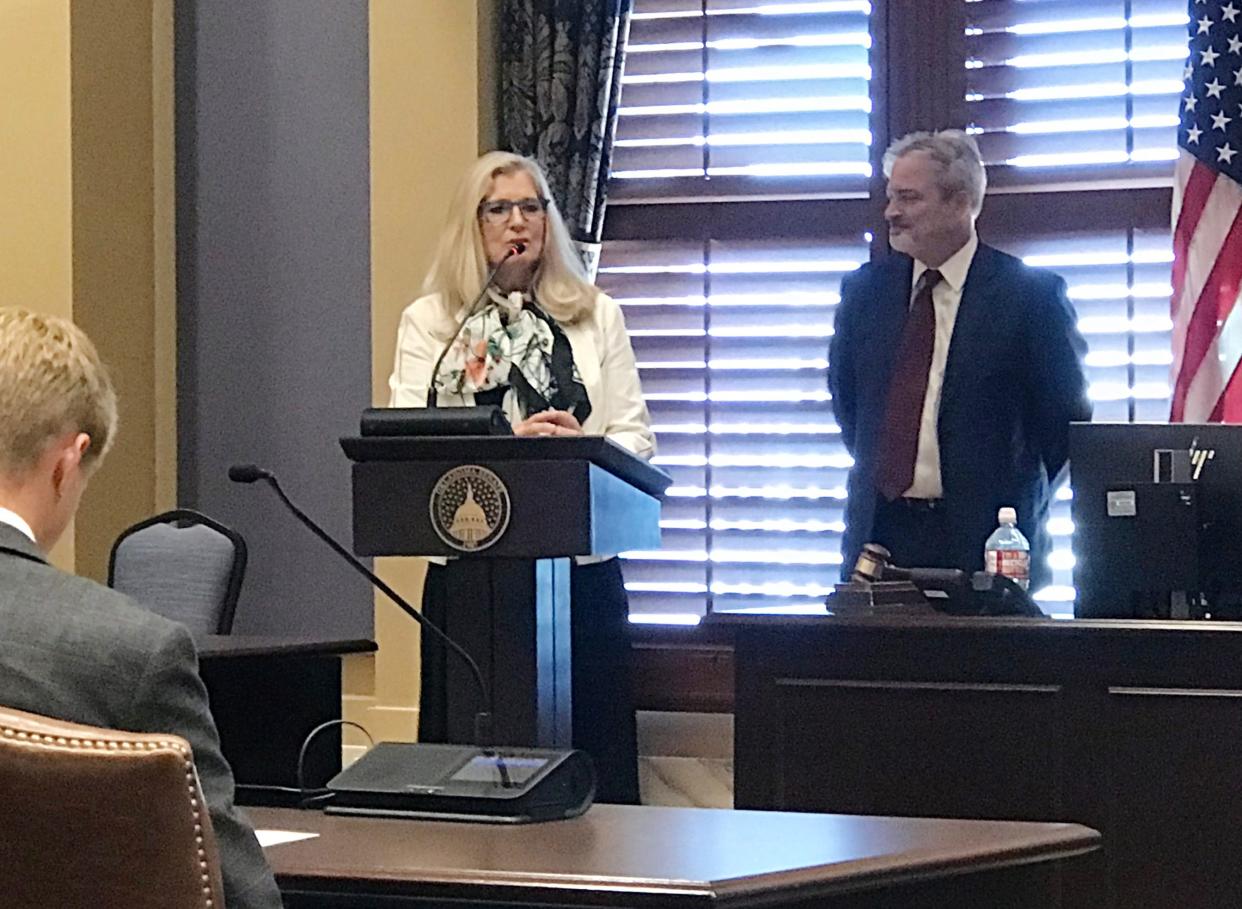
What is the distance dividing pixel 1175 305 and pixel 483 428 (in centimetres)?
245

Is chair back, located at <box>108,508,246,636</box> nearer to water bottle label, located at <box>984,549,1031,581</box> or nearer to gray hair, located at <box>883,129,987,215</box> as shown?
water bottle label, located at <box>984,549,1031,581</box>

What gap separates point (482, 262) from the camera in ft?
12.6

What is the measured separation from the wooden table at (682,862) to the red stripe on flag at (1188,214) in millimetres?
2808

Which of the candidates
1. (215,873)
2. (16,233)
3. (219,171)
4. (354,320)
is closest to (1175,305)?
(354,320)

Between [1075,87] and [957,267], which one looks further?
[1075,87]

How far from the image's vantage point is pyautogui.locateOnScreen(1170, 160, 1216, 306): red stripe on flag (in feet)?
14.0

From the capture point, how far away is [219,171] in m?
5.14

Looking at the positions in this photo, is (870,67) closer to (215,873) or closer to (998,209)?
(998,209)

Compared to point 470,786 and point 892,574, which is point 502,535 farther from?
point 892,574

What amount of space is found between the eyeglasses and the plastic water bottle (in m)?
1.22

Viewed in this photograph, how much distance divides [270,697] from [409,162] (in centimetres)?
186

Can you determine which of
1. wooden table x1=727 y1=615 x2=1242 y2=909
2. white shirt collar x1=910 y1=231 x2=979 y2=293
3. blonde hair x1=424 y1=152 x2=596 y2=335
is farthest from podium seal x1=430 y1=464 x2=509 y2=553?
white shirt collar x1=910 y1=231 x2=979 y2=293

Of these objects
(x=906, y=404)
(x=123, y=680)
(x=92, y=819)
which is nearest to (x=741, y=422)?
(x=906, y=404)

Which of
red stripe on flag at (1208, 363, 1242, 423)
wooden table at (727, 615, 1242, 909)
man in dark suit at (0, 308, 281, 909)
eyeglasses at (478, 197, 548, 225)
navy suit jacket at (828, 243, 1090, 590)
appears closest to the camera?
man in dark suit at (0, 308, 281, 909)
